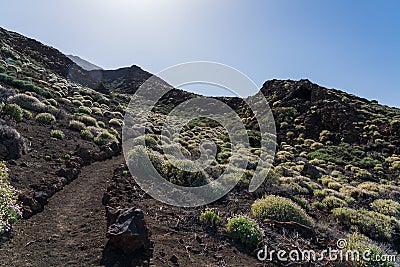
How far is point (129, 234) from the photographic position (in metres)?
5.35

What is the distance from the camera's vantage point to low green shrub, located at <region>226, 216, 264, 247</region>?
711cm

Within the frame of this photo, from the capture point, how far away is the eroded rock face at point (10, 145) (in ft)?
31.7

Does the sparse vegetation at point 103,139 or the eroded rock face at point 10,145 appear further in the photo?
the sparse vegetation at point 103,139

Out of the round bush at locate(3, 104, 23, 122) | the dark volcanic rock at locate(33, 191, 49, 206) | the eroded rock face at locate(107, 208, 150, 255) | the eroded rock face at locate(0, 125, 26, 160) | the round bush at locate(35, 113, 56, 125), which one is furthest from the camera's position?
the round bush at locate(35, 113, 56, 125)

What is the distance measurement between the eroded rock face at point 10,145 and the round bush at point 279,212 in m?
7.82

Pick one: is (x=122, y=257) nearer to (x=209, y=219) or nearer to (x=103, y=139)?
(x=209, y=219)

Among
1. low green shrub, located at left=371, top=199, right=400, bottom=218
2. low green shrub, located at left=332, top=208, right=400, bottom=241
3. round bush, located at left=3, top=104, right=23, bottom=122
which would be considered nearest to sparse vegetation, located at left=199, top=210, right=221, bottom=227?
low green shrub, located at left=332, top=208, right=400, bottom=241

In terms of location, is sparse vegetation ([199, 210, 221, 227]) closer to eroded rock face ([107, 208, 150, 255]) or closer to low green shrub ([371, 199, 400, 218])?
eroded rock face ([107, 208, 150, 255])

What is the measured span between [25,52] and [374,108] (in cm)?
5474

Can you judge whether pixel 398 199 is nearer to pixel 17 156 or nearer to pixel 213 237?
pixel 213 237

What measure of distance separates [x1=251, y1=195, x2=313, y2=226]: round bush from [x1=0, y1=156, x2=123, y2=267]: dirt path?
4.46 metres

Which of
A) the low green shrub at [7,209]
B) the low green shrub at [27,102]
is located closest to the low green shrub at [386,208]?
the low green shrub at [7,209]

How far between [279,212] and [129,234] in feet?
16.8

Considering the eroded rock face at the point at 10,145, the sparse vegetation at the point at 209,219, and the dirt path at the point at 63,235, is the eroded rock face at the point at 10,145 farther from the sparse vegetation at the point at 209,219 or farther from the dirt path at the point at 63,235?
the sparse vegetation at the point at 209,219
